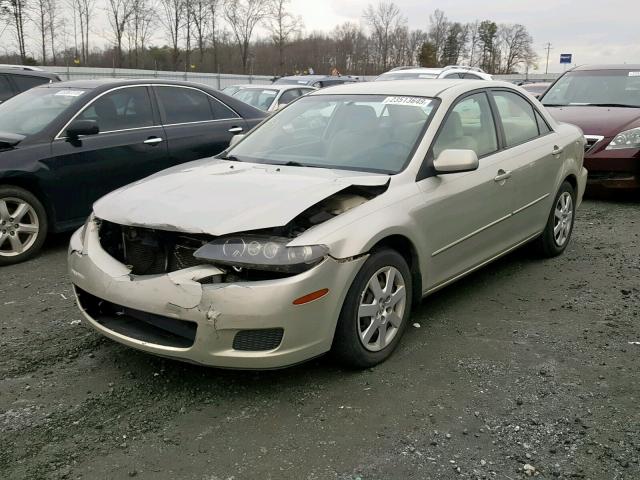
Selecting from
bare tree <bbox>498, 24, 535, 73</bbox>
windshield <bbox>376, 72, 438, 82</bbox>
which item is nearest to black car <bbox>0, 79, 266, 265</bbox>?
windshield <bbox>376, 72, 438, 82</bbox>

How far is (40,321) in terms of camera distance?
429 centimetres

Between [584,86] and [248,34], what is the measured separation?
59616 millimetres

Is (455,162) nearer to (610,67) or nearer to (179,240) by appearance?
(179,240)

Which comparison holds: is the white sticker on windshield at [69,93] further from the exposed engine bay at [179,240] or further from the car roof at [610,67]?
the car roof at [610,67]

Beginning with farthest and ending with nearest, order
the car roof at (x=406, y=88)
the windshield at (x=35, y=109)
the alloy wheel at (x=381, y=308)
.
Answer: the windshield at (x=35, y=109)
the car roof at (x=406, y=88)
the alloy wheel at (x=381, y=308)

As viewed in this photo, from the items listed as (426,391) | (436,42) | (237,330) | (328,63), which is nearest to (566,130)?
(426,391)

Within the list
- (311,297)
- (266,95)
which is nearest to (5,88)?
(266,95)

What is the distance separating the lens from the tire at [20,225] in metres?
5.60

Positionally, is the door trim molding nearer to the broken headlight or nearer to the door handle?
the door handle

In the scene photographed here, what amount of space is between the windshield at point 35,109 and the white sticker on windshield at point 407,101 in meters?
3.43

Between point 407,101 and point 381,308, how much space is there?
5.35ft

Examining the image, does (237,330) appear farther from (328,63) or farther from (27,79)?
(328,63)

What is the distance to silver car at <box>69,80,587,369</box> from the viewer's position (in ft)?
10.1

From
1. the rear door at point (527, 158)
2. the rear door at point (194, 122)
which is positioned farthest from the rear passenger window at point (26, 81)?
the rear door at point (527, 158)
